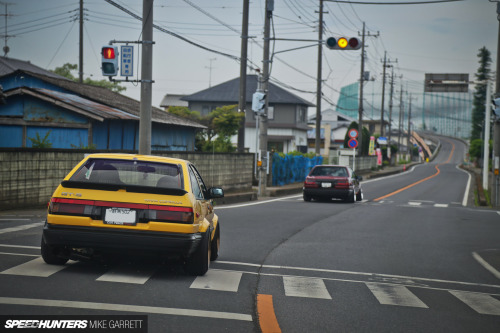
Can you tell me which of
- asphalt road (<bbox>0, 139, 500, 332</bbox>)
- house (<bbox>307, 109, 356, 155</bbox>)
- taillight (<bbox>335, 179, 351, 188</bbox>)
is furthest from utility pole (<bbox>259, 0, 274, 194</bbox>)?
house (<bbox>307, 109, 356, 155</bbox>)

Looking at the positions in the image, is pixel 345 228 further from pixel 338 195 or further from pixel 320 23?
pixel 320 23

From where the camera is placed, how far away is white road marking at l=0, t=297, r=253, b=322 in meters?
5.82

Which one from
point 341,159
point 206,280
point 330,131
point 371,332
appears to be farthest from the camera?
point 330,131

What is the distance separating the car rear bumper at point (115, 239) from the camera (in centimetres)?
716

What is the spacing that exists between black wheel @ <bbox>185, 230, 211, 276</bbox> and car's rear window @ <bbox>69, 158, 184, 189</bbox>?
0.76 m

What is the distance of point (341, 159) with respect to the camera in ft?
166

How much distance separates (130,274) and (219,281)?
1.13m

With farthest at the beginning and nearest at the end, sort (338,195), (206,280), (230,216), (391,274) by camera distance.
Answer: (338,195) → (230,216) → (391,274) → (206,280)

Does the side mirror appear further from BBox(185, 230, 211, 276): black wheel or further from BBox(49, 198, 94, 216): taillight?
BBox(49, 198, 94, 216): taillight

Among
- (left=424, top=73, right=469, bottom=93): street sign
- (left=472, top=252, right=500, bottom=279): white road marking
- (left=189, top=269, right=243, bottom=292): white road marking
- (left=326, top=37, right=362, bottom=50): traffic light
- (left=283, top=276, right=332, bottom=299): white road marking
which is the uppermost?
(left=424, top=73, right=469, bottom=93): street sign

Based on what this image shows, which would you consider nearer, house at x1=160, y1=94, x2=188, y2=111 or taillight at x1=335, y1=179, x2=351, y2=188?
taillight at x1=335, y1=179, x2=351, y2=188

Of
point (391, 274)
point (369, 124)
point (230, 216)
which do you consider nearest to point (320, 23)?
point (230, 216)

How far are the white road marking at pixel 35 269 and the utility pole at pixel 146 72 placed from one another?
8075 millimetres

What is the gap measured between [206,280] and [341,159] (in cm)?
4350
